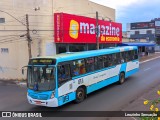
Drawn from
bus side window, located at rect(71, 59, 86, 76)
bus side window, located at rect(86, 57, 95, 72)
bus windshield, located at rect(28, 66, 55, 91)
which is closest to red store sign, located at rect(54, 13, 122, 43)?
bus side window, located at rect(86, 57, 95, 72)

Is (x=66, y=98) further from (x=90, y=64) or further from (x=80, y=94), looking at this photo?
(x=90, y=64)

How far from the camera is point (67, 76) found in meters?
13.0

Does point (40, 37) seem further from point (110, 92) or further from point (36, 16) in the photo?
point (110, 92)

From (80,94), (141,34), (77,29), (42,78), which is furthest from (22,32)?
(141,34)

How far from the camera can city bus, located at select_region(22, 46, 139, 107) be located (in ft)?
40.2

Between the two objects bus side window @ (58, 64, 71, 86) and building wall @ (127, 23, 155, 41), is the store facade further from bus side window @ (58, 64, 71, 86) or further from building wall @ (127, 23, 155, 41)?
building wall @ (127, 23, 155, 41)

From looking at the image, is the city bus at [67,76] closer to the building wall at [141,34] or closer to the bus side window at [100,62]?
the bus side window at [100,62]

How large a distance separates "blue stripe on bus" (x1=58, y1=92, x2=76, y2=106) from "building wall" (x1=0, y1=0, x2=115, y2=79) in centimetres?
1219

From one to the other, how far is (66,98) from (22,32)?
14.2 metres

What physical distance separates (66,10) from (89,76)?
48.1ft

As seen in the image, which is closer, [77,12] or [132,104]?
[132,104]

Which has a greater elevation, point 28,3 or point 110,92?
point 28,3

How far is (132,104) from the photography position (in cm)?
1300

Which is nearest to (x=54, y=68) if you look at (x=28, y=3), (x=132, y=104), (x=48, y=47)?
(x=132, y=104)
